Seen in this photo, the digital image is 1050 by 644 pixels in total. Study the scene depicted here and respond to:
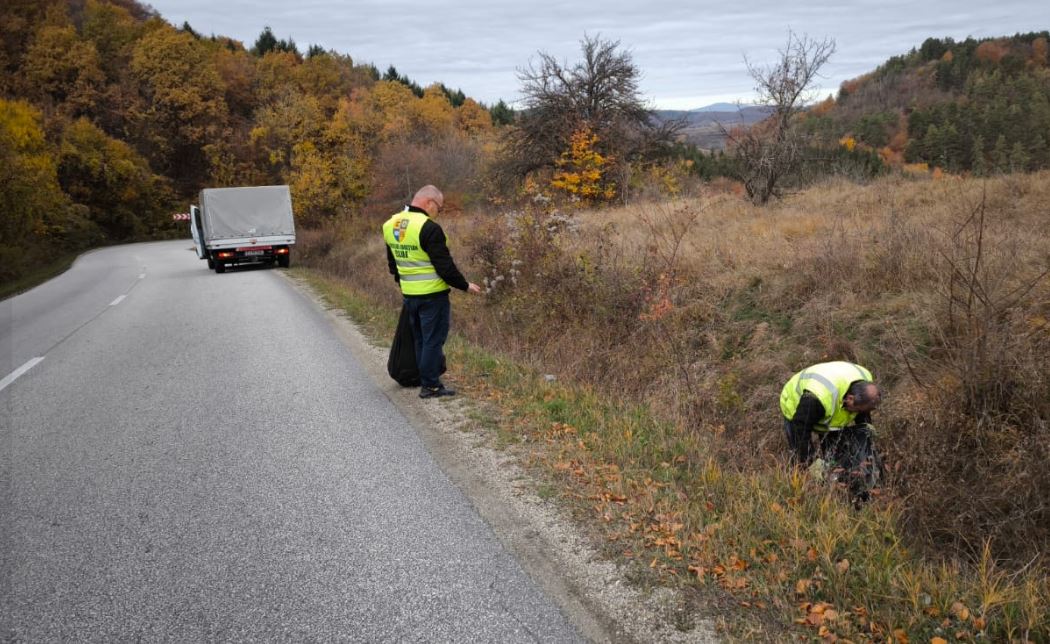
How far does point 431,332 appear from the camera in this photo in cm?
620

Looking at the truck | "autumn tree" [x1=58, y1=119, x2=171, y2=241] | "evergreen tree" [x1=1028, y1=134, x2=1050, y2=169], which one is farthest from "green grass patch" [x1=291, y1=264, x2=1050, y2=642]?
"autumn tree" [x1=58, y1=119, x2=171, y2=241]

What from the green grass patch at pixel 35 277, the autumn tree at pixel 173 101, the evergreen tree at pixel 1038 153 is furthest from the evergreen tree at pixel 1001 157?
the autumn tree at pixel 173 101

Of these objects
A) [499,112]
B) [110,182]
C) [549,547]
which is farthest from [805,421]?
[499,112]

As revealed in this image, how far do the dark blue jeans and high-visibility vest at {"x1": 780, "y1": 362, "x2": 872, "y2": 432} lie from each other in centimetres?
314

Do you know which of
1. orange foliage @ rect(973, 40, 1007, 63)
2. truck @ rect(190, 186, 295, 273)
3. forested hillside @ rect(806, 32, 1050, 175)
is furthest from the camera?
orange foliage @ rect(973, 40, 1007, 63)

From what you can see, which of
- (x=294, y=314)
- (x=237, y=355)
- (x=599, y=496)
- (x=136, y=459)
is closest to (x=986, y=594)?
(x=599, y=496)

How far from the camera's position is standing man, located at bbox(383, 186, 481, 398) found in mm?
5996

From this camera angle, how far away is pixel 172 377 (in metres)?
7.21

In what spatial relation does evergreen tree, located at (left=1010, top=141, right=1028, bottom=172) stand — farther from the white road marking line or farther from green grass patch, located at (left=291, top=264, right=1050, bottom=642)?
the white road marking line

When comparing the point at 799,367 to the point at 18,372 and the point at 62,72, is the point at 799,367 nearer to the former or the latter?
the point at 18,372

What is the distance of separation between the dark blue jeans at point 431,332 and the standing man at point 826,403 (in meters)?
3.15

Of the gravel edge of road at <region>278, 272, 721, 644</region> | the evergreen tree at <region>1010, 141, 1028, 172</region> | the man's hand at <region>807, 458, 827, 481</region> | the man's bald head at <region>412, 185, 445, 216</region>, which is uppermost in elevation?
the evergreen tree at <region>1010, 141, 1028, 172</region>

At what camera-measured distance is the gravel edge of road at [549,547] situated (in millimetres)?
2775

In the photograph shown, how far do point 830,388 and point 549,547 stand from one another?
2.70 metres
